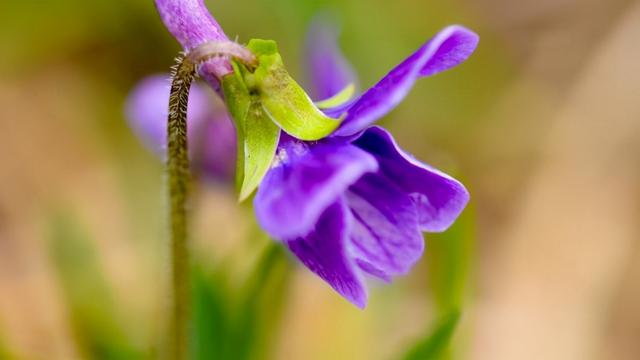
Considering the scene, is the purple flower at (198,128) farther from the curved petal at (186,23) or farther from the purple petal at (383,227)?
the purple petal at (383,227)

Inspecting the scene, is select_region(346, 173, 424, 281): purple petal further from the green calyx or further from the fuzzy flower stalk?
the green calyx

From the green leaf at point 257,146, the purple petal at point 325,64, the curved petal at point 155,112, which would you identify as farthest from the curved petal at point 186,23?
the curved petal at point 155,112

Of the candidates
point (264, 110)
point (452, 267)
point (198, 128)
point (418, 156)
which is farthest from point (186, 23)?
point (418, 156)

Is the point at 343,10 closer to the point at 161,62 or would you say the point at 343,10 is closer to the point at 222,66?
the point at 161,62

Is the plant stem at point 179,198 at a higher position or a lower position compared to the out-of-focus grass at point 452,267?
higher

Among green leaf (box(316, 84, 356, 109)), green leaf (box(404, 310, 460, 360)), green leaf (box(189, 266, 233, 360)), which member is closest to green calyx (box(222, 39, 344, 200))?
green leaf (box(316, 84, 356, 109))

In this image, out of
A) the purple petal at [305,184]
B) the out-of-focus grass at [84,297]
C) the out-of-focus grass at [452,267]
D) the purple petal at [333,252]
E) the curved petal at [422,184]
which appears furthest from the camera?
the out-of-focus grass at [84,297]

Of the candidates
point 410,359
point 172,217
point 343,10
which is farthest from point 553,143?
point 172,217

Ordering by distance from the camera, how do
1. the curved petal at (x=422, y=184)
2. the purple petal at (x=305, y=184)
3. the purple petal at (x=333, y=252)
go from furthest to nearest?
the curved petal at (x=422, y=184) < the purple petal at (x=333, y=252) < the purple petal at (x=305, y=184)
